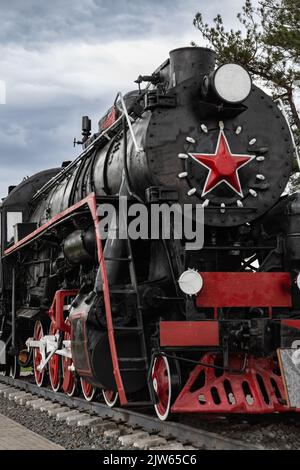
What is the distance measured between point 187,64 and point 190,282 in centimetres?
225

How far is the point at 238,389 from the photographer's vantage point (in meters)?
6.14

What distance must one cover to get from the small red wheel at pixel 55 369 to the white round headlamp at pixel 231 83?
417cm

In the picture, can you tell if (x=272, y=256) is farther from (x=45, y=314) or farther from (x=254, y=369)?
(x=45, y=314)

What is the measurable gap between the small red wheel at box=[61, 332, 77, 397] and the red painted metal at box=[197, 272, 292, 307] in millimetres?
2772

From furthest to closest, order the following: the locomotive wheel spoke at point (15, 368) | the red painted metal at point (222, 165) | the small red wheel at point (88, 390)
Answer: the locomotive wheel spoke at point (15, 368), the small red wheel at point (88, 390), the red painted metal at point (222, 165)

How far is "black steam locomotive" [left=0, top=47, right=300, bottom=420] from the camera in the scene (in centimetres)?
623

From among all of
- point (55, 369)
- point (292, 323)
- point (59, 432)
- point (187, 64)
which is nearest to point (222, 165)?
point (187, 64)

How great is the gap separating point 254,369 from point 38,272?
A: 16.5 feet

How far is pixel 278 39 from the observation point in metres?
14.8

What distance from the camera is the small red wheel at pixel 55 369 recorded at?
9414 millimetres

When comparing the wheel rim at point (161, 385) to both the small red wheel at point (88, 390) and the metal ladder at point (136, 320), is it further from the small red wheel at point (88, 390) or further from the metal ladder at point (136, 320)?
the small red wheel at point (88, 390)

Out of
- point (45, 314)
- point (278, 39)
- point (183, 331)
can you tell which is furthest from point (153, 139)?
point (278, 39)

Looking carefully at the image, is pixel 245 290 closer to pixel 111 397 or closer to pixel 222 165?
pixel 222 165

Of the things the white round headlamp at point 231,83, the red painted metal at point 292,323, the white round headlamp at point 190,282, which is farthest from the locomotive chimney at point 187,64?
the red painted metal at point 292,323
